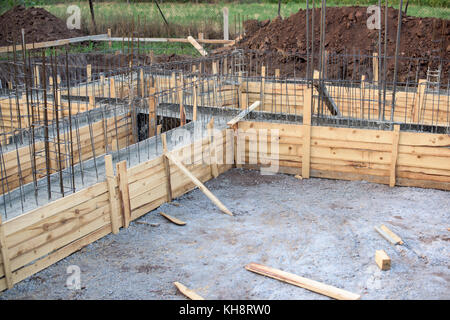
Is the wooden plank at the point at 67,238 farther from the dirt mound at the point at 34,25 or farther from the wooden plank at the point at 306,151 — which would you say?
the dirt mound at the point at 34,25

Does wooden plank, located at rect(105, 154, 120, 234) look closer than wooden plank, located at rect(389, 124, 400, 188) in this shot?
Yes

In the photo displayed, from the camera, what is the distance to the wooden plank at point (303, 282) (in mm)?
5988

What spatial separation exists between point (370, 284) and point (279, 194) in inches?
118

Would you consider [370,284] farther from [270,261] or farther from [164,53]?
[164,53]

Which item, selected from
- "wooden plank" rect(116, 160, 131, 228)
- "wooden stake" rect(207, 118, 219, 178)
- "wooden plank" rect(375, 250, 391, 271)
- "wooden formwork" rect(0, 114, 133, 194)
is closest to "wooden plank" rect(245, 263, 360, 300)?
"wooden plank" rect(375, 250, 391, 271)

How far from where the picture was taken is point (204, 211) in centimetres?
841

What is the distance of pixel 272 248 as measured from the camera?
722 cm

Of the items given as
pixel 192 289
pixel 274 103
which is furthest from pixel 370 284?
pixel 274 103

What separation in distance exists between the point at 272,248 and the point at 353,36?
11.1m

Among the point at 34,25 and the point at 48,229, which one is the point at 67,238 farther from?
the point at 34,25

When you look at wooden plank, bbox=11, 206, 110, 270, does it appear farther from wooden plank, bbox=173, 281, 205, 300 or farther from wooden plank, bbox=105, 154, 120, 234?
wooden plank, bbox=173, 281, 205, 300

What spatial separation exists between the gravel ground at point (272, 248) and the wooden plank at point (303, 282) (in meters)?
0.07

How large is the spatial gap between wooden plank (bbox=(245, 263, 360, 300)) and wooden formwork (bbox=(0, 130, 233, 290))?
2114 millimetres

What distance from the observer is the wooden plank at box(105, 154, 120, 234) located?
727 centimetres
